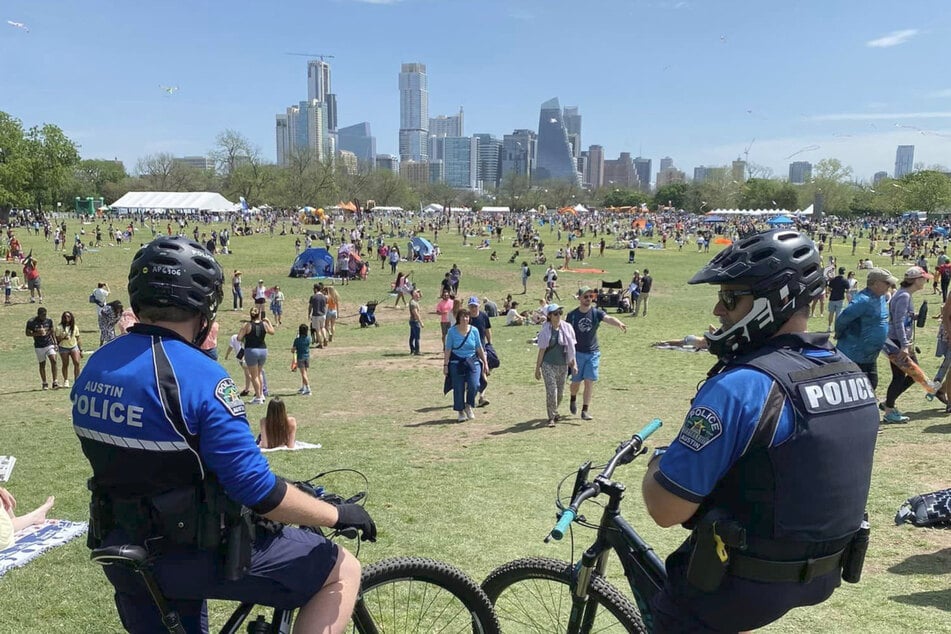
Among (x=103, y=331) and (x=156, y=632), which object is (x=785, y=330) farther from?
(x=103, y=331)

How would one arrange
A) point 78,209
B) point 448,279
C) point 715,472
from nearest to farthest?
point 715,472 < point 448,279 < point 78,209

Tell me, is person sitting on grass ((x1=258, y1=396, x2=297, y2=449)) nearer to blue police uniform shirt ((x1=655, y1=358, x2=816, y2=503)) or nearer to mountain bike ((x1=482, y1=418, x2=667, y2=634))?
mountain bike ((x1=482, y1=418, x2=667, y2=634))

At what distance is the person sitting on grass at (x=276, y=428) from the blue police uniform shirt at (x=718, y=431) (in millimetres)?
6719

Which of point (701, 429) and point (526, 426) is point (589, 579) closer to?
point (701, 429)

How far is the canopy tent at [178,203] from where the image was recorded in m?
80.1

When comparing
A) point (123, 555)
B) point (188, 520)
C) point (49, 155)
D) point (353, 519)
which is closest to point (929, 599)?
point (353, 519)

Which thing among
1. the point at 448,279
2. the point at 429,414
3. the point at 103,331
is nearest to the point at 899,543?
the point at 429,414

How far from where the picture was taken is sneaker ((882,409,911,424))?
9094 millimetres

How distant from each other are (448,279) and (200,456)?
2451cm

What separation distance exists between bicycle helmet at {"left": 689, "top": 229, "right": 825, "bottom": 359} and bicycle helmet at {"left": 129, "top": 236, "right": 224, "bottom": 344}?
168 centimetres

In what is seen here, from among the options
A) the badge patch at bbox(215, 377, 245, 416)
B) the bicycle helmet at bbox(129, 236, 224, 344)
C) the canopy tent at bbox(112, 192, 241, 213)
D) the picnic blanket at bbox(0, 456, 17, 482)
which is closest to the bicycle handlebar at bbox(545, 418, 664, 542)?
the badge patch at bbox(215, 377, 245, 416)

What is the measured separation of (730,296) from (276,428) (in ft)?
22.6

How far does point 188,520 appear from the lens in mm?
2160

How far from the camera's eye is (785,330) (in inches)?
92.2
